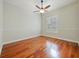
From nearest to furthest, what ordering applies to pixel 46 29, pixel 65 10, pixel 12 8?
pixel 12 8, pixel 65 10, pixel 46 29

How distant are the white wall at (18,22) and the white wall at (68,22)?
2086mm

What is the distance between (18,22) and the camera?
14.8ft

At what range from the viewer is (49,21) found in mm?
6246

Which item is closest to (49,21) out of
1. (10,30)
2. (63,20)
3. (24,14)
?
(63,20)

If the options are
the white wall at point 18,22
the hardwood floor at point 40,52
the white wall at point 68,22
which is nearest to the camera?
the hardwood floor at point 40,52

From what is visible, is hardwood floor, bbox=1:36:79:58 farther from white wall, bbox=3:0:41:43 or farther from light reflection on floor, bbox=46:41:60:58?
white wall, bbox=3:0:41:43

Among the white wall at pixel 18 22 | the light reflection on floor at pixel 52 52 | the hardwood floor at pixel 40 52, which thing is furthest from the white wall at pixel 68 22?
the white wall at pixel 18 22

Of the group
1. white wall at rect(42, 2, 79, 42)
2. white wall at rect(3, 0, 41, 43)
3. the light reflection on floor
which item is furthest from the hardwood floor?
white wall at rect(42, 2, 79, 42)

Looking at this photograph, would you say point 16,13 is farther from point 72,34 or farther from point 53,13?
point 72,34

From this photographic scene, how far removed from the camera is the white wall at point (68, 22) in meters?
4.05

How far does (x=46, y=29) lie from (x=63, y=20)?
2.05 meters

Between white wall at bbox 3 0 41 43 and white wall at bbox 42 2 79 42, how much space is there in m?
2.09

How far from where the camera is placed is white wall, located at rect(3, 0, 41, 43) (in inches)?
152

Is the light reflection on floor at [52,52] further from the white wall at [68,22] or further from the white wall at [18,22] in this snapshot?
the white wall at [18,22]
